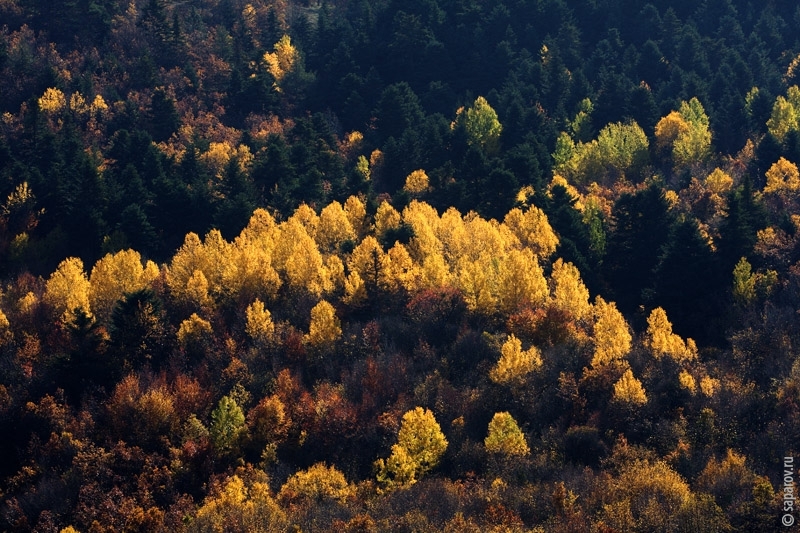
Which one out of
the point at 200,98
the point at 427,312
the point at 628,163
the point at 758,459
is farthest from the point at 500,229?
the point at 200,98

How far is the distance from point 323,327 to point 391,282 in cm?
851

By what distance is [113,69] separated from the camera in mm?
133625

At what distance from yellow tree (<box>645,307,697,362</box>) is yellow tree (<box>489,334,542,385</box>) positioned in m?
10.3

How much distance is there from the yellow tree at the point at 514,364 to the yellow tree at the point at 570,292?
8778 millimetres

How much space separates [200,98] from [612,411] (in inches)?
3350

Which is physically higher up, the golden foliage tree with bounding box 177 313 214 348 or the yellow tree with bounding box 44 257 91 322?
the yellow tree with bounding box 44 257 91 322

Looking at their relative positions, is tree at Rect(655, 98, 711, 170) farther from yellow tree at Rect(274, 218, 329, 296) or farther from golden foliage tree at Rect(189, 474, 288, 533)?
golden foliage tree at Rect(189, 474, 288, 533)

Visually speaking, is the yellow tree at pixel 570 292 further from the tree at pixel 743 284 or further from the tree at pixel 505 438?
the tree at pixel 505 438

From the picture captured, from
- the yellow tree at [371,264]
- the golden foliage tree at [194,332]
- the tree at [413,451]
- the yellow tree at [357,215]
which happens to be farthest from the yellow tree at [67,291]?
the tree at [413,451]

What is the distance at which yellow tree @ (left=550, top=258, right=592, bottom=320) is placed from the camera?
8419cm

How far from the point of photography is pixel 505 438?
66875mm

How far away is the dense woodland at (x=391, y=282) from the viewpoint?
64875 millimetres

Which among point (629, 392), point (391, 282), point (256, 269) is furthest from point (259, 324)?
point (629, 392)

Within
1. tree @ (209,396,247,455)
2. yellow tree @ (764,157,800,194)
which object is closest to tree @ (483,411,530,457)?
tree @ (209,396,247,455)
